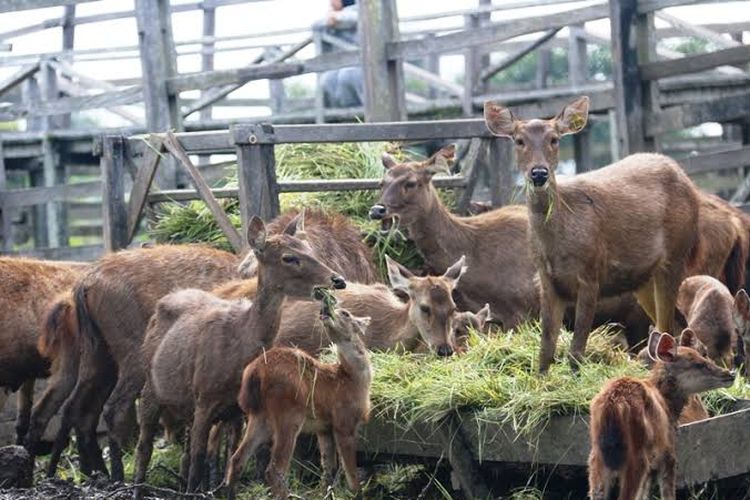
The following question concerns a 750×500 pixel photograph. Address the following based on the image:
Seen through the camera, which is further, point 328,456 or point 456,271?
point 456,271

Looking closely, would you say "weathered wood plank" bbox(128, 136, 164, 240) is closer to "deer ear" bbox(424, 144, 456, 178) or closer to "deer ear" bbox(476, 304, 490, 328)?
"deer ear" bbox(424, 144, 456, 178)

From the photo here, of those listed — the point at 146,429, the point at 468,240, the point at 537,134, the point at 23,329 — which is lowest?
the point at 146,429

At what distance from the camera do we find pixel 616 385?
8688mm

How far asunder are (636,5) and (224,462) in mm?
5252

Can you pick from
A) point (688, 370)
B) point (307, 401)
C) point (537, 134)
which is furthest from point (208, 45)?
point (688, 370)

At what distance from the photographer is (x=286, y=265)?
11.0 meters

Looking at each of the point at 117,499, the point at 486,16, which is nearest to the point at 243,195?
the point at 117,499

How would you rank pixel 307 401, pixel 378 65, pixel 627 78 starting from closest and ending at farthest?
1. pixel 307 401
2. pixel 627 78
3. pixel 378 65

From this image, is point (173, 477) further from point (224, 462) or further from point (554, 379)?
point (554, 379)

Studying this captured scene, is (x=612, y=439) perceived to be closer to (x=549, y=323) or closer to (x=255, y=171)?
(x=549, y=323)

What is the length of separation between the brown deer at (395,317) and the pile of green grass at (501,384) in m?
0.33

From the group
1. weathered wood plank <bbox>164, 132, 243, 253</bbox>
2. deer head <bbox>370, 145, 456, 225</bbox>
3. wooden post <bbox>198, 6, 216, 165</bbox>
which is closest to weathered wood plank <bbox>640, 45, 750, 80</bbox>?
deer head <bbox>370, 145, 456, 225</bbox>

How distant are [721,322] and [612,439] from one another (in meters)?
3.62

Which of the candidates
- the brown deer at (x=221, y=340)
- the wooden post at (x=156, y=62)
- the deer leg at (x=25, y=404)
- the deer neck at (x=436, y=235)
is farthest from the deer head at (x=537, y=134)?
the wooden post at (x=156, y=62)
